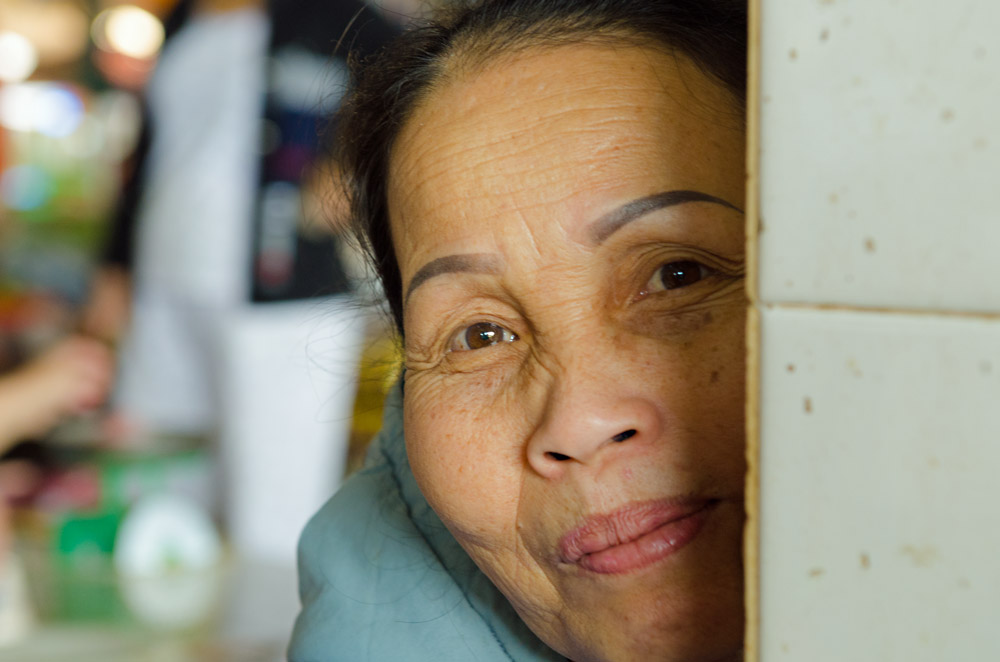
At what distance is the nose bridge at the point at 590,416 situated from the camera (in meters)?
0.59

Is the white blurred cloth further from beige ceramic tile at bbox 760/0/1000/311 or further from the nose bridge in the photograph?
beige ceramic tile at bbox 760/0/1000/311

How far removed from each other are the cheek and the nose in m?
0.07

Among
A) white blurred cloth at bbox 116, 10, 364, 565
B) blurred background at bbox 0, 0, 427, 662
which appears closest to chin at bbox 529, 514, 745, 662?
blurred background at bbox 0, 0, 427, 662

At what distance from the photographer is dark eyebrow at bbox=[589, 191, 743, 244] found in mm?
641

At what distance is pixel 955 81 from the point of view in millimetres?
334

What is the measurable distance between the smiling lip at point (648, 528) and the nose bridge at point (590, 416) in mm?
41

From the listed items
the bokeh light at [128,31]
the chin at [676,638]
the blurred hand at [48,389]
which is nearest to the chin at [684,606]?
the chin at [676,638]

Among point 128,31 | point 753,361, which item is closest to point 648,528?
point 753,361

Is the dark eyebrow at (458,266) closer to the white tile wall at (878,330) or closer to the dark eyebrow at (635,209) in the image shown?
the dark eyebrow at (635,209)

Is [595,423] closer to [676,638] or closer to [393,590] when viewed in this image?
[676,638]

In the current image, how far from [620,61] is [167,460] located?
6.81ft

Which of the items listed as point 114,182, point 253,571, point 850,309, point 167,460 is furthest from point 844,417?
point 114,182

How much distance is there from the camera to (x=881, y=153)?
0.35 metres

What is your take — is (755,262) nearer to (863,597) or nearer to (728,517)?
(863,597)
